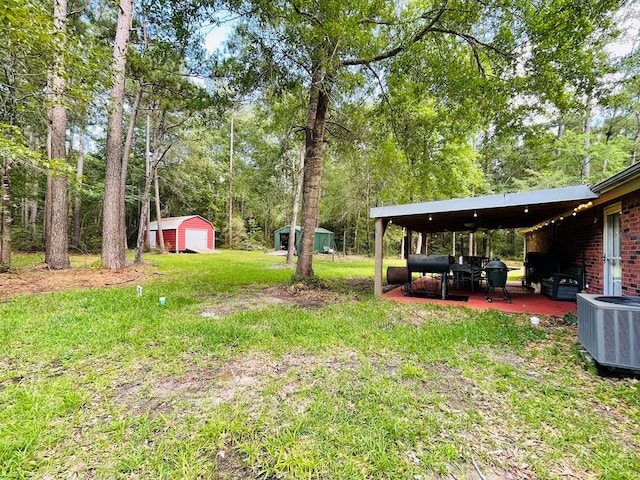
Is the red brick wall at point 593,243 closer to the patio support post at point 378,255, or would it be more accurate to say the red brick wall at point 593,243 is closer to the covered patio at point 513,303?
the covered patio at point 513,303

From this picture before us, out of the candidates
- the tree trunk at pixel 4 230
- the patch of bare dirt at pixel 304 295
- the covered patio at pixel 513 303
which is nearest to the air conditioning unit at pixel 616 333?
the covered patio at pixel 513 303

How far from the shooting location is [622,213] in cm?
475

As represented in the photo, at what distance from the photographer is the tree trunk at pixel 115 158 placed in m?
7.98

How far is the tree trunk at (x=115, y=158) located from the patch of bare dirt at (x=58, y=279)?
61 centimetres

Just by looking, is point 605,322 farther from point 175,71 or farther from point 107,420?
point 175,71

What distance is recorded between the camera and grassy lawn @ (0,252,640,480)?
6.06 feet

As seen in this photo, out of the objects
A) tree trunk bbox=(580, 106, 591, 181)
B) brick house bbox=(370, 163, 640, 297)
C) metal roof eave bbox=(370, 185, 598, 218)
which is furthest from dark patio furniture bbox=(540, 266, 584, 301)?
tree trunk bbox=(580, 106, 591, 181)

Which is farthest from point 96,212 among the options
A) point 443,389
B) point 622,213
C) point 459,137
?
point 622,213

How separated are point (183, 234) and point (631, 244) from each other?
839 inches

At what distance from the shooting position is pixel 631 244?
446 centimetres

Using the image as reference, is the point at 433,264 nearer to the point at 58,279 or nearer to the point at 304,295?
the point at 304,295

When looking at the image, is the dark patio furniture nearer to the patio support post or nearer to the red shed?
the patio support post

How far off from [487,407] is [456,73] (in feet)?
23.0

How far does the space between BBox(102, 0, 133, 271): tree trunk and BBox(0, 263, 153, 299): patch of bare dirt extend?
0.61 meters
